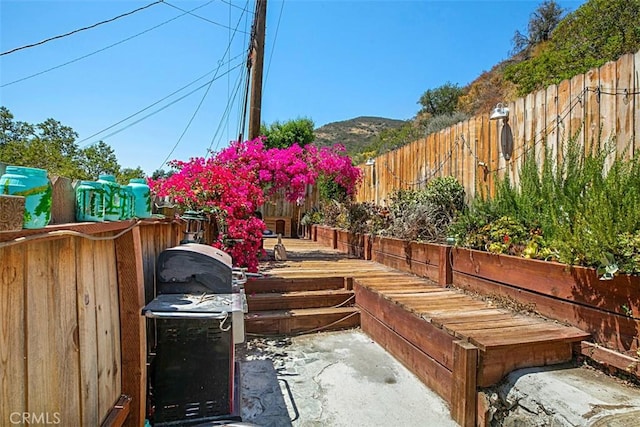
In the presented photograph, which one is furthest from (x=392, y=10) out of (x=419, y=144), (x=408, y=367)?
(x=408, y=367)

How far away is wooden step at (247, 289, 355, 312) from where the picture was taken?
398cm

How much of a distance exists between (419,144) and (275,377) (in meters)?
4.47

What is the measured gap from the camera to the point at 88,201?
1.16 m

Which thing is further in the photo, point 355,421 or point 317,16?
point 317,16

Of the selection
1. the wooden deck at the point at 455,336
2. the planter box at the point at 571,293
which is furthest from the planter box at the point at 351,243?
the planter box at the point at 571,293

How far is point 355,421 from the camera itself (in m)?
2.31

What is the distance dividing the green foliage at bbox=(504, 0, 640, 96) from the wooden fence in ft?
14.2

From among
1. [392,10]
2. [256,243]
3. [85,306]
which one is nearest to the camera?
[85,306]

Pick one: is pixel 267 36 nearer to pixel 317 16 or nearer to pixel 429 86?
pixel 317 16

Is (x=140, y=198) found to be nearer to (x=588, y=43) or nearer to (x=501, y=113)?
(x=501, y=113)

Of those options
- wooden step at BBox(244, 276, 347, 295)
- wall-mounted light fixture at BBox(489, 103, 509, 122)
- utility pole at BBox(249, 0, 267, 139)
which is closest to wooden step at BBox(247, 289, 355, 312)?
wooden step at BBox(244, 276, 347, 295)

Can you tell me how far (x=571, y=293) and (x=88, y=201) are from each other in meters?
2.77

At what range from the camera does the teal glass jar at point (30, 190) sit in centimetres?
82

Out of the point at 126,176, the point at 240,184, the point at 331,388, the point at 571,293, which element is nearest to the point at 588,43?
the point at 571,293
